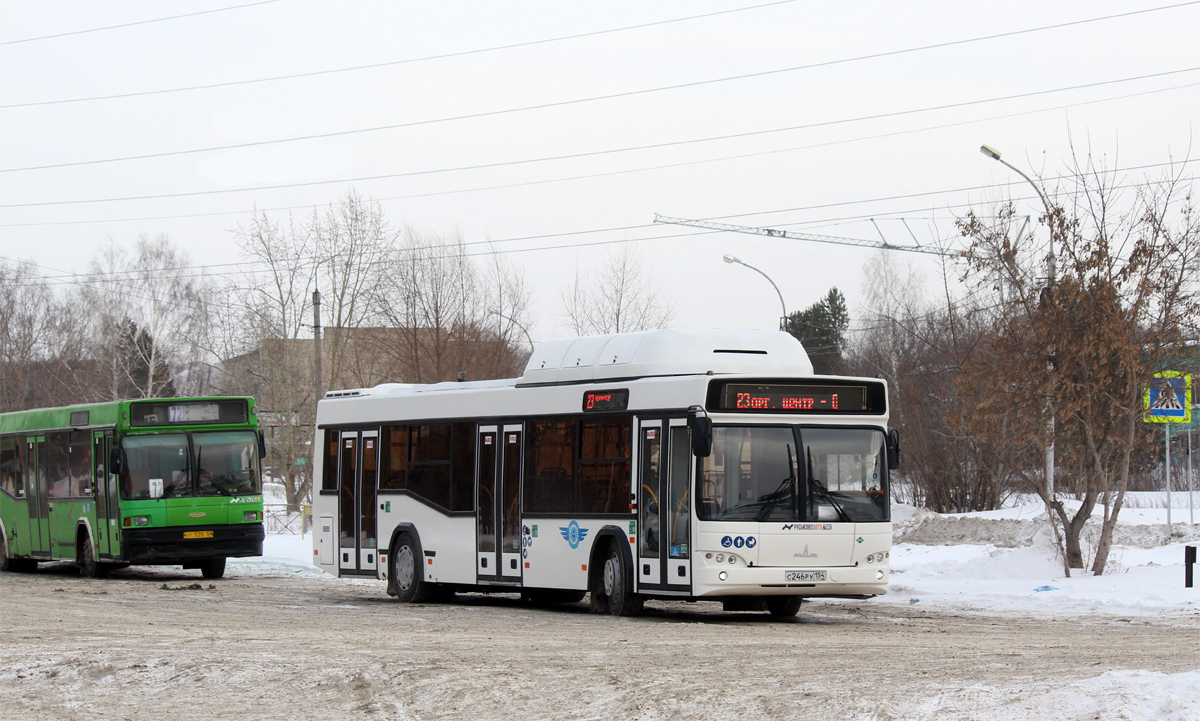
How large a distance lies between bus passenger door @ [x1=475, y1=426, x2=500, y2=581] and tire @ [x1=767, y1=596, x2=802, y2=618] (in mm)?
3558

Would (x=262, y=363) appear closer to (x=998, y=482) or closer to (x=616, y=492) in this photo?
(x=998, y=482)

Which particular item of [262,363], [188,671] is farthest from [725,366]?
[262,363]

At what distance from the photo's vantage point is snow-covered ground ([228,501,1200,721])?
8.23m

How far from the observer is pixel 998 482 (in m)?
39.5

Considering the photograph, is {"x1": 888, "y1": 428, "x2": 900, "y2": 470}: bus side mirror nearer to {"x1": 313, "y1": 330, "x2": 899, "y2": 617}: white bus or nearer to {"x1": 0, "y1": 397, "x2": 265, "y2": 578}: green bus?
{"x1": 313, "y1": 330, "x2": 899, "y2": 617}: white bus

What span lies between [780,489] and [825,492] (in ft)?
1.88

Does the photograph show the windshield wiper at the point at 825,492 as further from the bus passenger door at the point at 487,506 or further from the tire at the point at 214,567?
the tire at the point at 214,567

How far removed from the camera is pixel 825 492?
15.4 metres

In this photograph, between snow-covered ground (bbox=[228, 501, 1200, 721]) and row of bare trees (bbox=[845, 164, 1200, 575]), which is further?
row of bare trees (bbox=[845, 164, 1200, 575])

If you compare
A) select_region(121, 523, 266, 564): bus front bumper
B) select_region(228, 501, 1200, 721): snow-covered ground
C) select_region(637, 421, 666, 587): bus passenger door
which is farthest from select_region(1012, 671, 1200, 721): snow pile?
select_region(121, 523, 266, 564): bus front bumper

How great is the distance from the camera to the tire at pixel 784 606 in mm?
16484

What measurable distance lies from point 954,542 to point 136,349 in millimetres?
43647

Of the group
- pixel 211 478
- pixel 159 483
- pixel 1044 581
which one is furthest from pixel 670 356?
pixel 159 483

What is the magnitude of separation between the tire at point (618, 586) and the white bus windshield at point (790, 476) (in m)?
1.42
